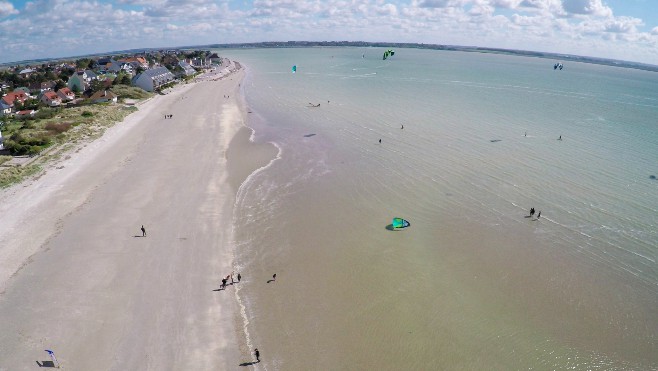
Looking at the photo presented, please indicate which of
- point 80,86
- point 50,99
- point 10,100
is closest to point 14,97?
point 10,100

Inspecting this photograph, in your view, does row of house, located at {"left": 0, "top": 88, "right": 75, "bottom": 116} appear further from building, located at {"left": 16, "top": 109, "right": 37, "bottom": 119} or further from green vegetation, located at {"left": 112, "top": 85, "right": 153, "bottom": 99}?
green vegetation, located at {"left": 112, "top": 85, "right": 153, "bottom": 99}

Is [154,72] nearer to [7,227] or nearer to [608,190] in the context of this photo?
[7,227]

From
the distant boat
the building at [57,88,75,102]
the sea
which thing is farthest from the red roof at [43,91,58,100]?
the distant boat

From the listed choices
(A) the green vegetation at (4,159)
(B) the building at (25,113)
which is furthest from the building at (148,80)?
(A) the green vegetation at (4,159)

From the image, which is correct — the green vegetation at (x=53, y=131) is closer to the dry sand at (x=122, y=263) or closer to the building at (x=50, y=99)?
the dry sand at (x=122, y=263)

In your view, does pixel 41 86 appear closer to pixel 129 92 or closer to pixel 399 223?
pixel 129 92

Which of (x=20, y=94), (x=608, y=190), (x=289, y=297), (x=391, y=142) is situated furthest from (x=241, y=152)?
(x=20, y=94)
